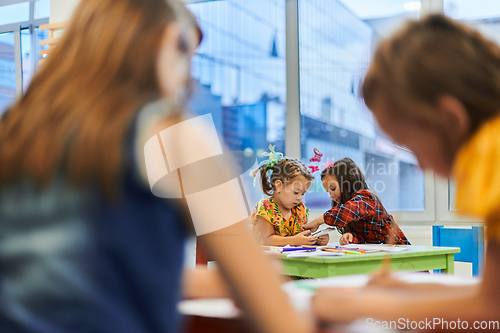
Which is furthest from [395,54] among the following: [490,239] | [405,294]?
[405,294]

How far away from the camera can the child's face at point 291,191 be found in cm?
342

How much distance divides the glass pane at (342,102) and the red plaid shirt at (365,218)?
138cm

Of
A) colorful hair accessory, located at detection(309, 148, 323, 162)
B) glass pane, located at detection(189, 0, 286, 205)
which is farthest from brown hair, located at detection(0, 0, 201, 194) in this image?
glass pane, located at detection(189, 0, 286, 205)

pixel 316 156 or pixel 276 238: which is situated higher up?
pixel 316 156

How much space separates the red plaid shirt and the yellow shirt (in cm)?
242

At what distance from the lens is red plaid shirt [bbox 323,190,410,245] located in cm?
300

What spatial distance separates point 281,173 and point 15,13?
14.0 feet

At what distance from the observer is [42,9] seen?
Answer: 5527 mm

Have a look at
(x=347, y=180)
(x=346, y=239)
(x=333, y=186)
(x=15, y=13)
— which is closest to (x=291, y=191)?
(x=333, y=186)

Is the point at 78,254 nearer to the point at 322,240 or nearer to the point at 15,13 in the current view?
the point at 322,240

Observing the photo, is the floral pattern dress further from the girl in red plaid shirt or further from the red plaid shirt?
the red plaid shirt

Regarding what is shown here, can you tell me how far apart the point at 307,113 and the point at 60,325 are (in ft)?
14.8

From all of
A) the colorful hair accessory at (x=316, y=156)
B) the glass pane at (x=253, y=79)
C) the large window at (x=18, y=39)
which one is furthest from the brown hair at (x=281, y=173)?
the large window at (x=18, y=39)

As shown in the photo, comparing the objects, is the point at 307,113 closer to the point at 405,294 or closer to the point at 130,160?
the point at 405,294
